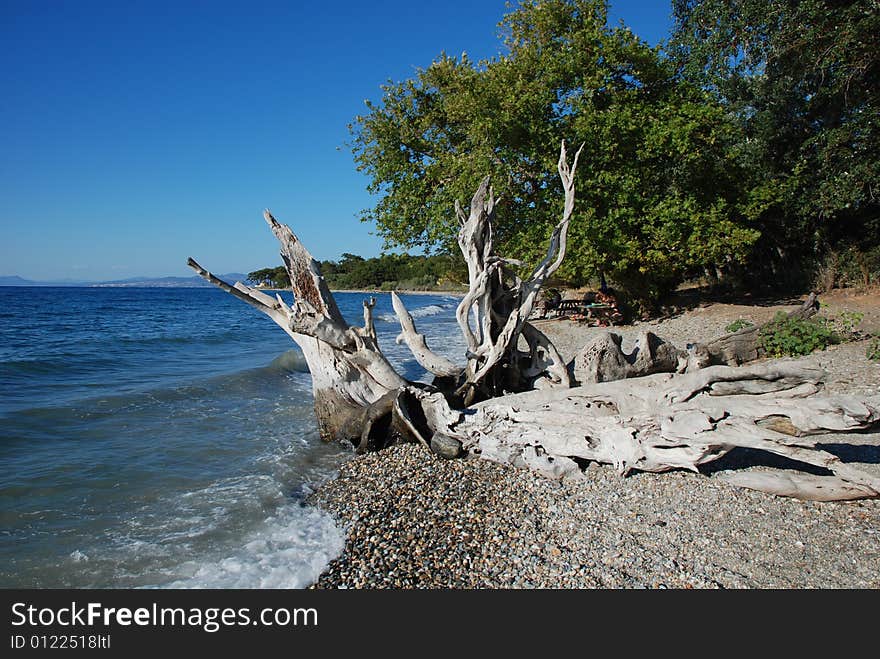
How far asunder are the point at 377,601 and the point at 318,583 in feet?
2.15

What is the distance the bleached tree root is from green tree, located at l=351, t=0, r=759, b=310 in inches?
382

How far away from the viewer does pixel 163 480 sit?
6562 mm

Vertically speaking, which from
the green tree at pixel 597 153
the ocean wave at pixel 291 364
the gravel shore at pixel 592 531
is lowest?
the ocean wave at pixel 291 364

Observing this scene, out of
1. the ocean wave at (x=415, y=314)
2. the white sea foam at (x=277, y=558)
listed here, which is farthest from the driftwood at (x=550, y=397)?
the ocean wave at (x=415, y=314)

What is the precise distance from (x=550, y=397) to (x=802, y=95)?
667 inches

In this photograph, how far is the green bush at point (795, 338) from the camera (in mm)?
10023

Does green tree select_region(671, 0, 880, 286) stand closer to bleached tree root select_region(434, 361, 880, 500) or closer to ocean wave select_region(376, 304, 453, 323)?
bleached tree root select_region(434, 361, 880, 500)

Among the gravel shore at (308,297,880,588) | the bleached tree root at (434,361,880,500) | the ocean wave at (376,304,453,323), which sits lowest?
the ocean wave at (376,304,453,323)

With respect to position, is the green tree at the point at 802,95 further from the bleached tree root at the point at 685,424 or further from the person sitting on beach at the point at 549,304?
the bleached tree root at the point at 685,424

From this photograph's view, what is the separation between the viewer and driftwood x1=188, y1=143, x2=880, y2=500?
15.6 feet

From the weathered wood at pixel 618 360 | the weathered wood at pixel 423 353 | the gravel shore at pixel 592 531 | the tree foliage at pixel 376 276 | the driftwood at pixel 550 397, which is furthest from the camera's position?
the tree foliage at pixel 376 276

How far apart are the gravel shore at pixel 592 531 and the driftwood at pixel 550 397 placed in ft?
1.06

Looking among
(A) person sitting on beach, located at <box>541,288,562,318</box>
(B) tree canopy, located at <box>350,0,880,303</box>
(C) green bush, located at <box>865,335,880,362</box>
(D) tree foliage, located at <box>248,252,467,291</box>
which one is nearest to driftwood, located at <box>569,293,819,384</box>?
(C) green bush, located at <box>865,335,880,362</box>

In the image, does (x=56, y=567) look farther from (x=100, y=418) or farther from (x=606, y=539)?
(x=100, y=418)
